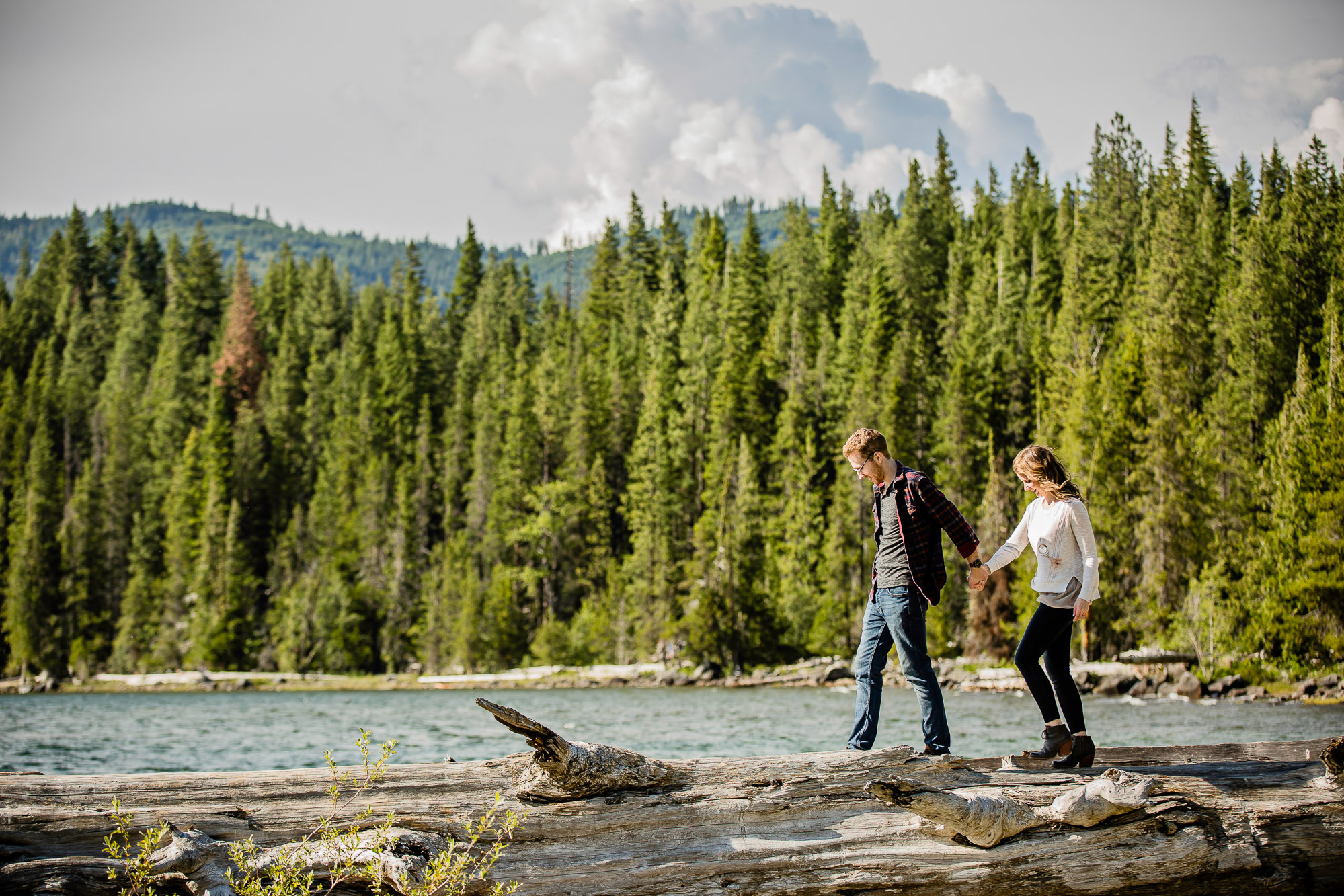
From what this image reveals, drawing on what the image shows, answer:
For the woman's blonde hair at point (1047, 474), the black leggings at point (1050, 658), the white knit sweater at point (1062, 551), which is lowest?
the black leggings at point (1050, 658)

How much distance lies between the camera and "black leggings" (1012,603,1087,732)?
5.73m

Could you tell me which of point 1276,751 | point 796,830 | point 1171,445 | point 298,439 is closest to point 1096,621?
point 1171,445

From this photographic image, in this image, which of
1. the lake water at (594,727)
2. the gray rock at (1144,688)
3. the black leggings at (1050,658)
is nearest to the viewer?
the black leggings at (1050,658)

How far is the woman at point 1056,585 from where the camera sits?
5656mm

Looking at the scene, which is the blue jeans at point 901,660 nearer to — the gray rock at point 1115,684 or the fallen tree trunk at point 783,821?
the fallen tree trunk at point 783,821

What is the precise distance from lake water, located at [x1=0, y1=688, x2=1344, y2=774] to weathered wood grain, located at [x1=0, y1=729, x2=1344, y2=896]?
763cm

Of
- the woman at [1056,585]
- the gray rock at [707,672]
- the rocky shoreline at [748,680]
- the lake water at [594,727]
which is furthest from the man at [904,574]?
the gray rock at [707,672]

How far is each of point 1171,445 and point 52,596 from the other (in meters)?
68.2

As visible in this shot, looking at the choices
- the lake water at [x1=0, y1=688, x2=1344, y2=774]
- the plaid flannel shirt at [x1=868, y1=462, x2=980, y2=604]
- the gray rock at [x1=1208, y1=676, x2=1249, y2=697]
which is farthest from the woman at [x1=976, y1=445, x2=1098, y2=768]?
the gray rock at [x1=1208, y1=676, x2=1249, y2=697]

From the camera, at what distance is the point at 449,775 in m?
5.16

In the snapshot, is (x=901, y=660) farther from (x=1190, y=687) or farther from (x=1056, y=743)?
(x=1190, y=687)

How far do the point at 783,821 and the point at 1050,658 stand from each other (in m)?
2.11

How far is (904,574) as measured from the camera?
231 inches

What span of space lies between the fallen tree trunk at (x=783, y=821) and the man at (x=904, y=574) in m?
0.62
